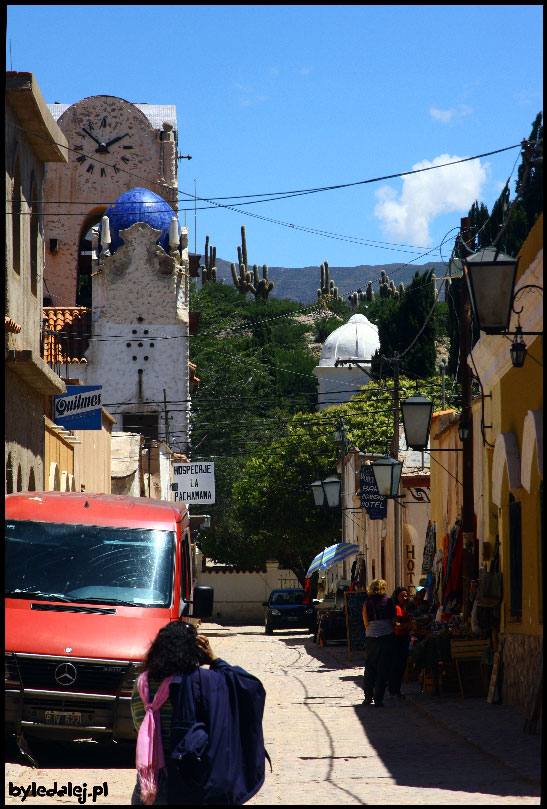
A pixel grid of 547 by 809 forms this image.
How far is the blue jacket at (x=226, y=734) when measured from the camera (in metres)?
6.35

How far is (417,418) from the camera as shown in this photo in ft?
63.1

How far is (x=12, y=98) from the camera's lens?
673 inches

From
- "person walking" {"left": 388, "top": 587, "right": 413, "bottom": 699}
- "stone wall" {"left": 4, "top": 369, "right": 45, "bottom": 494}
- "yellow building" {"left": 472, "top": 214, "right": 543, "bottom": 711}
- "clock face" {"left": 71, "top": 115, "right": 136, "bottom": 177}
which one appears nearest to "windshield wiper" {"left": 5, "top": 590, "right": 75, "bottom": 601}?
"yellow building" {"left": 472, "top": 214, "right": 543, "bottom": 711}

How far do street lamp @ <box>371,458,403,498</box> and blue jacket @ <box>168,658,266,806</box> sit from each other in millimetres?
15721

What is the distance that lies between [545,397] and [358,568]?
29497 mm

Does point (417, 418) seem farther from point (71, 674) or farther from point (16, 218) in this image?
point (71, 674)

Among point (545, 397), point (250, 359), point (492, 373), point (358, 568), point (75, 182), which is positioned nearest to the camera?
point (545, 397)

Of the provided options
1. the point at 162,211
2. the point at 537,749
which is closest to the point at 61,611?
the point at 537,749

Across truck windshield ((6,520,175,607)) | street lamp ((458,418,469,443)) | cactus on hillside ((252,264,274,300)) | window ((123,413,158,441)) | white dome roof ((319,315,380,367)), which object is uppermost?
cactus on hillside ((252,264,274,300))

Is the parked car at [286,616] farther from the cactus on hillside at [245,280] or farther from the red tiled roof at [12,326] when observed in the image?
the cactus on hillside at [245,280]

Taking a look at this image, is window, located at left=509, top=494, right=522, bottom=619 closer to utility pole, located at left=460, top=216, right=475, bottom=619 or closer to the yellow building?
the yellow building

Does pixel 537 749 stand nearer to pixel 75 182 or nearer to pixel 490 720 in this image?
pixel 490 720

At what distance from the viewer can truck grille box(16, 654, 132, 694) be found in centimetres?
1018

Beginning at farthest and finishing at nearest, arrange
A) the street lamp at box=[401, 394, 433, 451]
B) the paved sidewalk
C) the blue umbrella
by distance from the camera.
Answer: the blue umbrella
the street lamp at box=[401, 394, 433, 451]
the paved sidewalk
